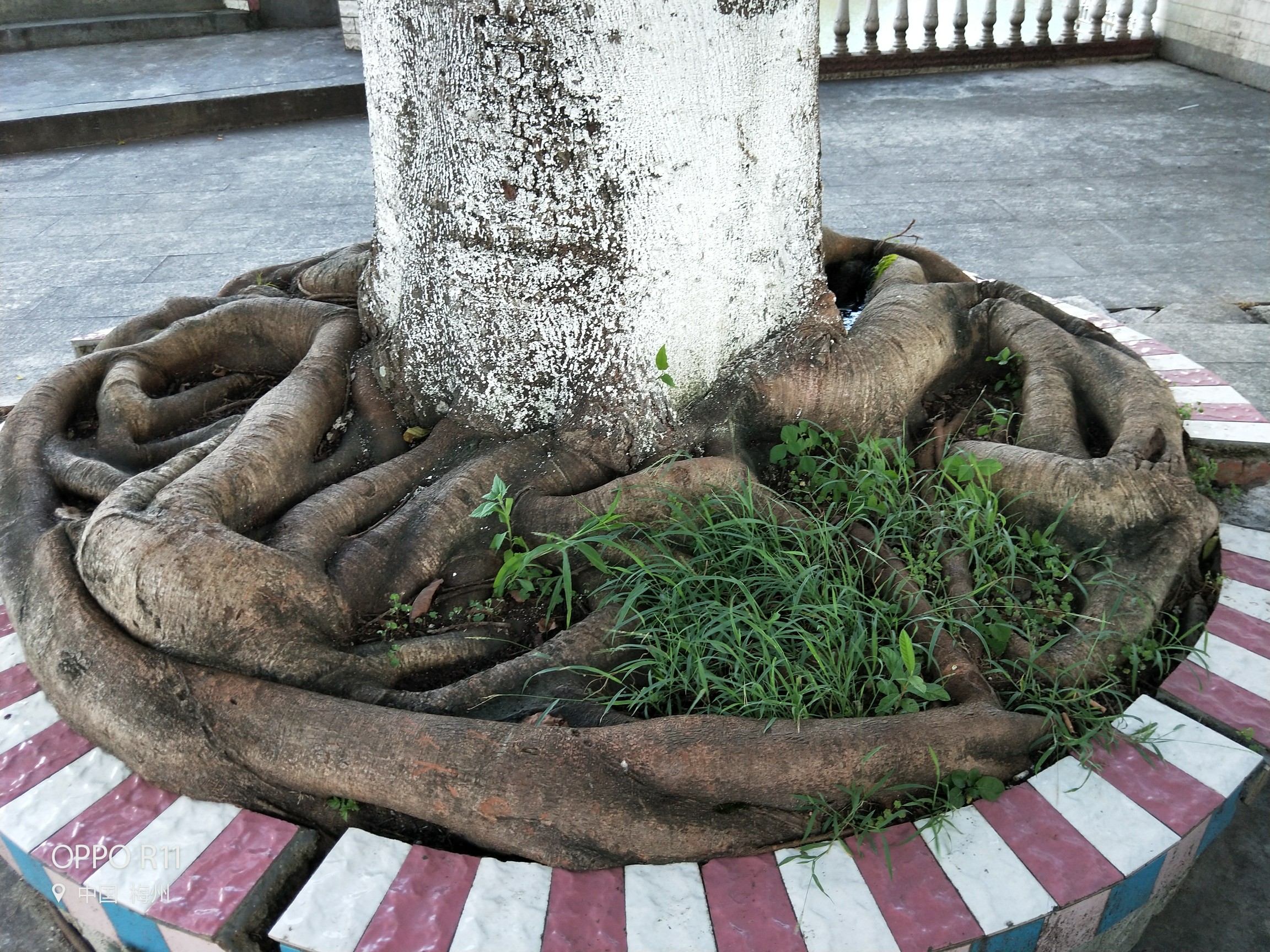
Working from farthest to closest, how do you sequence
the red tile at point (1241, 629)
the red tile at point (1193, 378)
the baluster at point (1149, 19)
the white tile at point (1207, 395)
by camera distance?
the baluster at point (1149, 19), the red tile at point (1193, 378), the white tile at point (1207, 395), the red tile at point (1241, 629)

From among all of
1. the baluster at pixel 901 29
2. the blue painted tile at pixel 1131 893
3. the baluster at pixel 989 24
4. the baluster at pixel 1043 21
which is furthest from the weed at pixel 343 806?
the baluster at pixel 1043 21

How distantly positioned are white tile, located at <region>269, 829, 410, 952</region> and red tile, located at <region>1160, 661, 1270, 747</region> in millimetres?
1791

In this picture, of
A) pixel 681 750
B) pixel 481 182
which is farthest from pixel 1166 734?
pixel 481 182

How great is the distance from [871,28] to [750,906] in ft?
31.9

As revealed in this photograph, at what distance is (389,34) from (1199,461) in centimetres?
279

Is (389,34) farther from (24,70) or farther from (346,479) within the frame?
(24,70)

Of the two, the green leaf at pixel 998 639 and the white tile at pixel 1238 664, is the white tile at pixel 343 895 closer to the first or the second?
the green leaf at pixel 998 639

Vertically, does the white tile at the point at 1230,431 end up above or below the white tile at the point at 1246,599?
above

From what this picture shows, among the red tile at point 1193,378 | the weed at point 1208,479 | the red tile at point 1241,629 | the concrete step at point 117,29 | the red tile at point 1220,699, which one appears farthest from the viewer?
the concrete step at point 117,29

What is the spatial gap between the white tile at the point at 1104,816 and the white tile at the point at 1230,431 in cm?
166

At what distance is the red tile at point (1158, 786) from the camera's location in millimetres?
1992

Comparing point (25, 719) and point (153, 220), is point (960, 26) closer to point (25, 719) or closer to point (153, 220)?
point (153, 220)

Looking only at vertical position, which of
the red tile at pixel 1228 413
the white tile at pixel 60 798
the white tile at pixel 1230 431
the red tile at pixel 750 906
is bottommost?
the white tile at pixel 60 798

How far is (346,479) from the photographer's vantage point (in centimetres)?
269
